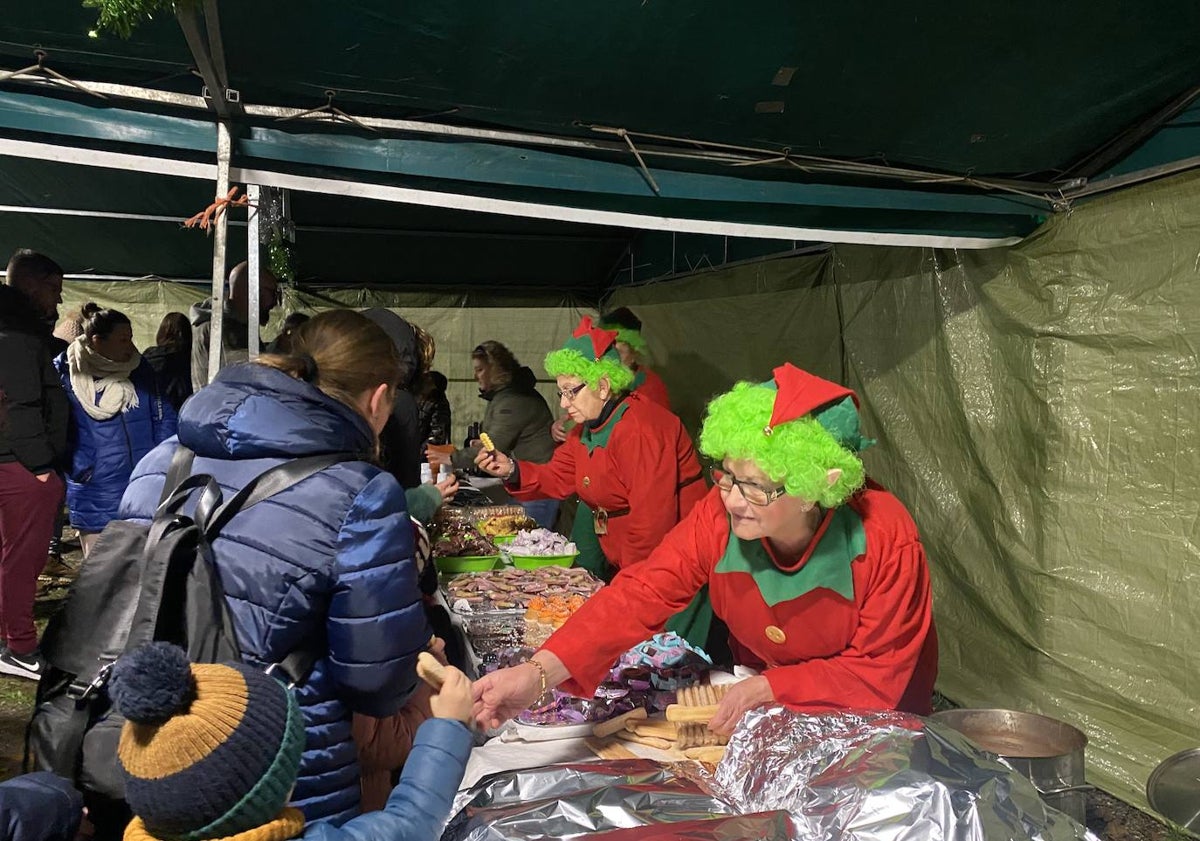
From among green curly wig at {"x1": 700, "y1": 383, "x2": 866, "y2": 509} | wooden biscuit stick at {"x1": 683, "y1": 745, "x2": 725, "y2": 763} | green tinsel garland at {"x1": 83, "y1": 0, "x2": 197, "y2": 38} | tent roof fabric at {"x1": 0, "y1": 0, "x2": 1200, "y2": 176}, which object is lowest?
wooden biscuit stick at {"x1": 683, "y1": 745, "x2": 725, "y2": 763}

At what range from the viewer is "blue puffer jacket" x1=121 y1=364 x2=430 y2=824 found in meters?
1.49

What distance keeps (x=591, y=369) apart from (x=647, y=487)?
0.60 meters

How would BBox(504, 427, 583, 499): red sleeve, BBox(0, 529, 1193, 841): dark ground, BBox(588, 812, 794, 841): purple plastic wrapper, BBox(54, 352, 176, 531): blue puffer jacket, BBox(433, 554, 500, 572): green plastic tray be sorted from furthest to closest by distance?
BBox(54, 352, 176, 531): blue puffer jacket, BBox(504, 427, 583, 499): red sleeve, BBox(433, 554, 500, 572): green plastic tray, BBox(0, 529, 1193, 841): dark ground, BBox(588, 812, 794, 841): purple plastic wrapper

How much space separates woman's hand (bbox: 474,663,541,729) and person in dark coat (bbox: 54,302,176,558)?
11.8 feet

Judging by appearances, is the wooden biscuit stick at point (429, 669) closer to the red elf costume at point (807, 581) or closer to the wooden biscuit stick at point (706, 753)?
the red elf costume at point (807, 581)

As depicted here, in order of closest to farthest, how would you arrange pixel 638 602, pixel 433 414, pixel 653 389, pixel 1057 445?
pixel 638 602, pixel 1057 445, pixel 653 389, pixel 433 414

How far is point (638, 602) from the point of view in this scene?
217 cm

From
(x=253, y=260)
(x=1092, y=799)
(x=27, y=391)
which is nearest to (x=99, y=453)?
(x=27, y=391)

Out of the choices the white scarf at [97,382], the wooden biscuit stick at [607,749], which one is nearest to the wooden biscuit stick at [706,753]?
the wooden biscuit stick at [607,749]

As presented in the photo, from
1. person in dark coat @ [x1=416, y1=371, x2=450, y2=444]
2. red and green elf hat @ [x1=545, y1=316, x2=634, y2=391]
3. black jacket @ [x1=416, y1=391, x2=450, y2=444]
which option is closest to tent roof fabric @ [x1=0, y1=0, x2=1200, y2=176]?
red and green elf hat @ [x1=545, y1=316, x2=634, y2=391]

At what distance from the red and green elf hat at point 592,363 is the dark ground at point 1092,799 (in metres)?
2.41

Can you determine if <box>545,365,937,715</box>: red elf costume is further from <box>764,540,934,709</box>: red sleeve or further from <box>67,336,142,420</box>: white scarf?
<box>67,336,142,420</box>: white scarf

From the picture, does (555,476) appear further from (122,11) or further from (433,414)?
(122,11)

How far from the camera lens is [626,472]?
12.4ft
